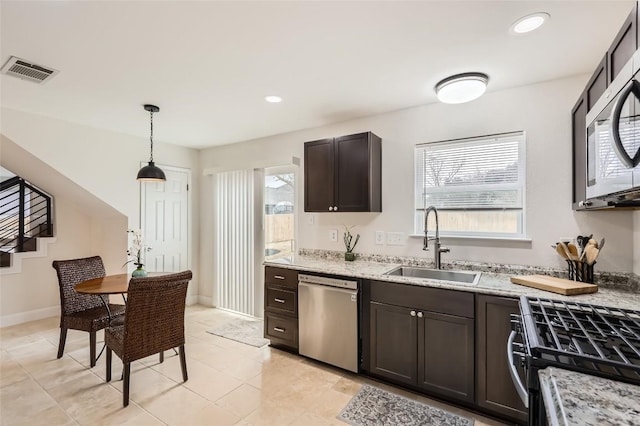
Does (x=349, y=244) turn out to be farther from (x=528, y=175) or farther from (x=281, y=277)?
(x=528, y=175)

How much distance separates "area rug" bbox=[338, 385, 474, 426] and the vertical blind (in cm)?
239

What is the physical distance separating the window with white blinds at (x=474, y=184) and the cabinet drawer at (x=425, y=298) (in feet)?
2.68

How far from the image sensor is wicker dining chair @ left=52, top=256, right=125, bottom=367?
2.81 metres

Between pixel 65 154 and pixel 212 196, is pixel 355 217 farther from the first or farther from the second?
pixel 65 154

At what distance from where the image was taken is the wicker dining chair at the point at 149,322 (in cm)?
224

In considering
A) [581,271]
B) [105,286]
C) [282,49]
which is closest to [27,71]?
[105,286]

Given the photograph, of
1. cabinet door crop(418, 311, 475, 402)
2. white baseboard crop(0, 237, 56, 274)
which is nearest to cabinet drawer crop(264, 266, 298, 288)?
cabinet door crop(418, 311, 475, 402)

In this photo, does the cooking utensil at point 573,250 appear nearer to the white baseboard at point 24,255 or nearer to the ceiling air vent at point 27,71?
the ceiling air vent at point 27,71

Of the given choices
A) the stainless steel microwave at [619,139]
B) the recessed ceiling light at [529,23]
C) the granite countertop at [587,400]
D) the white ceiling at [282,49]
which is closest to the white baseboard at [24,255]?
the white ceiling at [282,49]

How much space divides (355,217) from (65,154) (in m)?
3.48

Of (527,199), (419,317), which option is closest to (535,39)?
(527,199)

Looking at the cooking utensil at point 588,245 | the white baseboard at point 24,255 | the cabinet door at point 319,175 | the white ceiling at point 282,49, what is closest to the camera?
the white ceiling at point 282,49

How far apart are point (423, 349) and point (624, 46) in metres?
2.15

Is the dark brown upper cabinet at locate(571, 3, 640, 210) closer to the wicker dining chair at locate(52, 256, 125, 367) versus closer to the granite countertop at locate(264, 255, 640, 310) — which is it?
the granite countertop at locate(264, 255, 640, 310)
